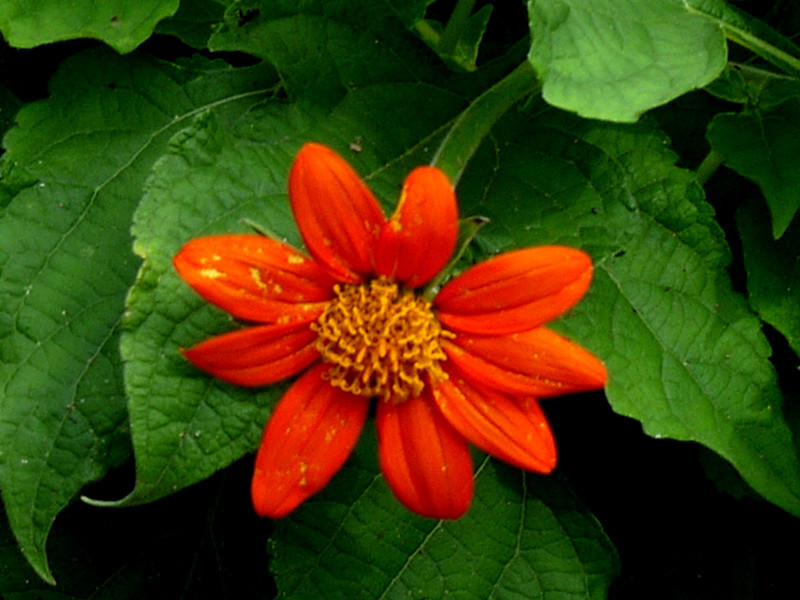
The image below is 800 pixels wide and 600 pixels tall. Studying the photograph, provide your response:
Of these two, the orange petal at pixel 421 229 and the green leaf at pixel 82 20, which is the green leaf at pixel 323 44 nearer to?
the green leaf at pixel 82 20

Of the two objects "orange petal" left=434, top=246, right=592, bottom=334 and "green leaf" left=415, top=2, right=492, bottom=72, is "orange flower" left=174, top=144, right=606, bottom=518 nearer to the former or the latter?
"orange petal" left=434, top=246, right=592, bottom=334

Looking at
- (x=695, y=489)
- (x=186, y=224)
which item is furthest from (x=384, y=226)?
(x=695, y=489)

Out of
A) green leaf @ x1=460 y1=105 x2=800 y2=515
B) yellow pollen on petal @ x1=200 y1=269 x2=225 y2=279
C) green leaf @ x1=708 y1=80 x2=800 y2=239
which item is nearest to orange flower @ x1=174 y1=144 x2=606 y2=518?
Answer: yellow pollen on petal @ x1=200 y1=269 x2=225 y2=279

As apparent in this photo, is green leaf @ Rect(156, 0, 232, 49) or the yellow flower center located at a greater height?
green leaf @ Rect(156, 0, 232, 49)

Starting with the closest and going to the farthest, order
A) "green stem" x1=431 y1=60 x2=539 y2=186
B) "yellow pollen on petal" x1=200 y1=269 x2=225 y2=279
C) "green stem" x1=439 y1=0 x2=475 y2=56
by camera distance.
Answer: "yellow pollen on petal" x1=200 y1=269 x2=225 y2=279
"green stem" x1=431 y1=60 x2=539 y2=186
"green stem" x1=439 y1=0 x2=475 y2=56

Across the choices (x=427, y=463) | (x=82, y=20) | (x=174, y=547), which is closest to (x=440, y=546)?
(x=427, y=463)

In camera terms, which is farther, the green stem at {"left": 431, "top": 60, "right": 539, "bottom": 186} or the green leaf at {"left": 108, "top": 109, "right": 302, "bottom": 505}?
the green stem at {"left": 431, "top": 60, "right": 539, "bottom": 186}

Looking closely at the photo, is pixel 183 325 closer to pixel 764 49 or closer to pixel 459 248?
pixel 459 248
